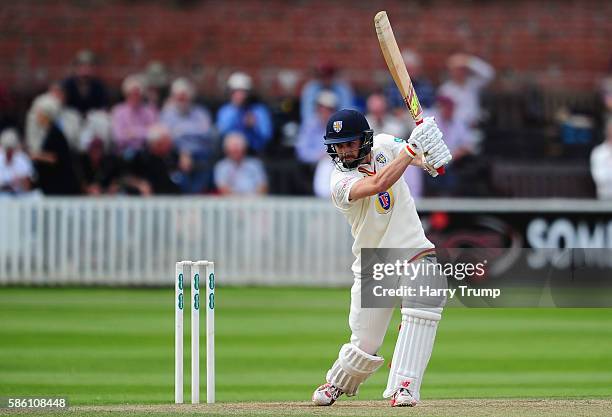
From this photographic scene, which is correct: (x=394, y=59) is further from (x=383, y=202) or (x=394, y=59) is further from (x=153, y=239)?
(x=153, y=239)

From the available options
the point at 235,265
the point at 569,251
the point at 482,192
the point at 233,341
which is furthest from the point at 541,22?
the point at 233,341

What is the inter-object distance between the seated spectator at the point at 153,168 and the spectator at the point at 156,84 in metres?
1.15

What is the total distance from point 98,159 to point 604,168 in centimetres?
637

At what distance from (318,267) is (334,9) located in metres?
5.61

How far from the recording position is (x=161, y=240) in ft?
52.4

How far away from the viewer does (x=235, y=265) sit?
15922 millimetres

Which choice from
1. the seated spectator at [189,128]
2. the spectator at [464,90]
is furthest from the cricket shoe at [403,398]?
the spectator at [464,90]

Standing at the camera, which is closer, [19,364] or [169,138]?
[19,364]

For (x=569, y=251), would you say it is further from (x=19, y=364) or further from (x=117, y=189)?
(x=19, y=364)

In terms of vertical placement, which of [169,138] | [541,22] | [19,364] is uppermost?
[541,22]

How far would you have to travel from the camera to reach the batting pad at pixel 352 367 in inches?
302

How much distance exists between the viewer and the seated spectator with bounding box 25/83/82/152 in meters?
17.0

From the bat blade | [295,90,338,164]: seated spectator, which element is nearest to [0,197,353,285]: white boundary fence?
[295,90,338,164]: seated spectator

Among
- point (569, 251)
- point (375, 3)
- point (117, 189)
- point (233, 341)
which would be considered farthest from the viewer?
point (375, 3)
